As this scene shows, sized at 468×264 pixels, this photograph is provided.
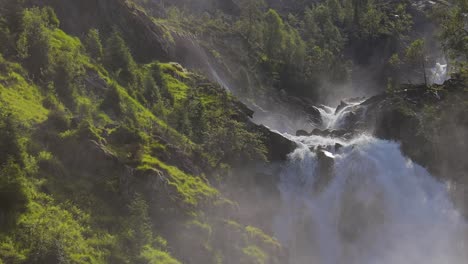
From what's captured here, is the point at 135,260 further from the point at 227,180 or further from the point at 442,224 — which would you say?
the point at 442,224

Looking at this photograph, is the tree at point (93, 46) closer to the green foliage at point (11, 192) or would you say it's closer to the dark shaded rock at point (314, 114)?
the green foliage at point (11, 192)

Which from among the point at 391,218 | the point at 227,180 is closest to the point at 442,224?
the point at 391,218

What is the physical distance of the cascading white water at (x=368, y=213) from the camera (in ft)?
130

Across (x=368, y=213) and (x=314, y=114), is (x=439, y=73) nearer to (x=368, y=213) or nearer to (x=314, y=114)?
(x=314, y=114)

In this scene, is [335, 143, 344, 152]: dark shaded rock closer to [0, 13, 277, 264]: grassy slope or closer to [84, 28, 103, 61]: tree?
[0, 13, 277, 264]: grassy slope

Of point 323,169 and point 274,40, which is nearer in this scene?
point 323,169

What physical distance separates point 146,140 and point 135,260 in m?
10.6

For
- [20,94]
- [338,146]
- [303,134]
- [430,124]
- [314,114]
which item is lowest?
[20,94]

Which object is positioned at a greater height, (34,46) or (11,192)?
(34,46)

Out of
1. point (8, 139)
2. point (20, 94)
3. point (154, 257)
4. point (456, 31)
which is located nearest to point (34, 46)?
point (20, 94)

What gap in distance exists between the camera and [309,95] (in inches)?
3142

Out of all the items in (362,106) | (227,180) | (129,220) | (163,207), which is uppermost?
(362,106)

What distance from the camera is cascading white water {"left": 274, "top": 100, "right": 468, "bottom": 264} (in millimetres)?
39531

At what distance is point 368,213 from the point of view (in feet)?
137
